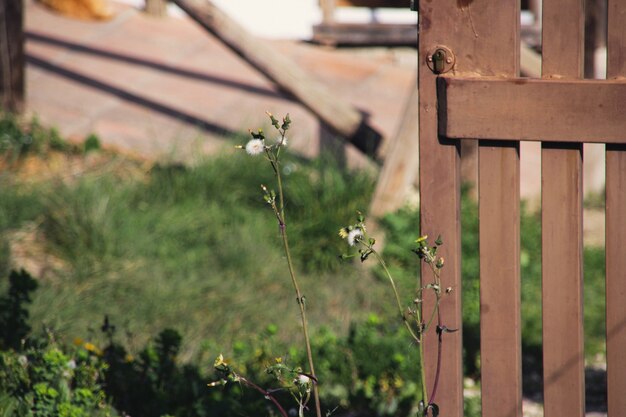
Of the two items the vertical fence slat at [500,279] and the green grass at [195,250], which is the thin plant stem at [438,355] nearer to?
the vertical fence slat at [500,279]

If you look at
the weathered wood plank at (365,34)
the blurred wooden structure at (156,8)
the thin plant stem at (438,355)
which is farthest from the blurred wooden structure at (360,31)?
the thin plant stem at (438,355)

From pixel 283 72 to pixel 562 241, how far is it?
3.34 metres

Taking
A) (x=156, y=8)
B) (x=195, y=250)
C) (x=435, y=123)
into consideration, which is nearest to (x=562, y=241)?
(x=435, y=123)

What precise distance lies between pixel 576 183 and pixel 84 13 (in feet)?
24.9

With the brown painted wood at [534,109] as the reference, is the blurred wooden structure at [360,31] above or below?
below

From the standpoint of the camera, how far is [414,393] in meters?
3.64

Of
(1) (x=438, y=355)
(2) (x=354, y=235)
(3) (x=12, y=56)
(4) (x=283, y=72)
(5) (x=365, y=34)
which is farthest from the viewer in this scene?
(3) (x=12, y=56)

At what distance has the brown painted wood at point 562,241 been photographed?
7.08ft

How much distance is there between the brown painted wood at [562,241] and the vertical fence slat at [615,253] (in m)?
0.07

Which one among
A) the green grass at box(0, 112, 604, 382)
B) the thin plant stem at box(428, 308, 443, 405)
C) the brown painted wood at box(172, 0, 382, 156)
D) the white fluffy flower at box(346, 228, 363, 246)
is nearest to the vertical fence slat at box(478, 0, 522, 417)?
the thin plant stem at box(428, 308, 443, 405)

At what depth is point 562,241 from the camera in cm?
225

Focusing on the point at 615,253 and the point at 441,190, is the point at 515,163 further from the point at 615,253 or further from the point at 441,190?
the point at 615,253

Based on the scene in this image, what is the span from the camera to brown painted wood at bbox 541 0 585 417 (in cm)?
216

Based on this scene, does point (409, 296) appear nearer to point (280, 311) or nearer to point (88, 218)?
point (280, 311)
